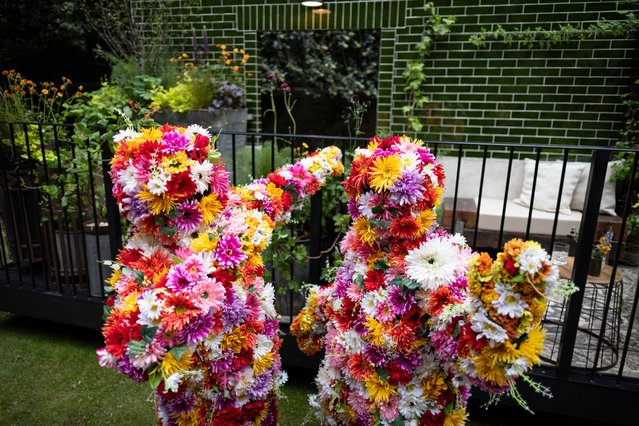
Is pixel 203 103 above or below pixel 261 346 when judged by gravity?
above

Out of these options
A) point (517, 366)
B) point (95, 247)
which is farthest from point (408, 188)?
point (95, 247)

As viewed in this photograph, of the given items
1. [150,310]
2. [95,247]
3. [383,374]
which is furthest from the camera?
[95,247]

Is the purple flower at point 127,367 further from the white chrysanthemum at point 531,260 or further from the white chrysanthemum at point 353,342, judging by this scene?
the white chrysanthemum at point 531,260

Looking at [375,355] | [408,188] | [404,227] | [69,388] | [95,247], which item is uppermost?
[408,188]

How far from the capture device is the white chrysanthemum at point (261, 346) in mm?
1533

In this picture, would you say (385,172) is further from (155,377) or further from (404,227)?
(155,377)

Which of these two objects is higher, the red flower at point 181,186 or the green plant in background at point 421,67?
the green plant in background at point 421,67

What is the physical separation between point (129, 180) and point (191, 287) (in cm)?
36

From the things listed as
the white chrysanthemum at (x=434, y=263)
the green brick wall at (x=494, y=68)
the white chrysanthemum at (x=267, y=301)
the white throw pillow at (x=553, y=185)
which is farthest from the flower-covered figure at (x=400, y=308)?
the green brick wall at (x=494, y=68)

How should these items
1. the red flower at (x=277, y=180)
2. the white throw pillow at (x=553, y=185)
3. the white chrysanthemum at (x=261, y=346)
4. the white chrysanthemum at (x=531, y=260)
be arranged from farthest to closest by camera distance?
the white throw pillow at (x=553, y=185) < the red flower at (x=277, y=180) < the white chrysanthemum at (x=261, y=346) < the white chrysanthemum at (x=531, y=260)

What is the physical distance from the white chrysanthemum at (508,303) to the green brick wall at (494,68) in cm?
386

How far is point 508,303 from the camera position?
3.31 ft

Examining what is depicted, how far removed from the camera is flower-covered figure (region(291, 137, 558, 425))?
129cm

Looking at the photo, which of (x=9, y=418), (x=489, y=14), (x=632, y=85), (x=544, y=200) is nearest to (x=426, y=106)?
(x=489, y=14)
